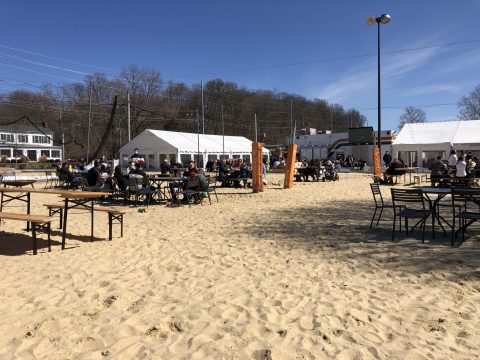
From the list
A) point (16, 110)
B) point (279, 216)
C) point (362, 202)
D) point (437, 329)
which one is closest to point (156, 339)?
point (437, 329)

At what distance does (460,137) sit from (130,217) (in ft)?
78.7

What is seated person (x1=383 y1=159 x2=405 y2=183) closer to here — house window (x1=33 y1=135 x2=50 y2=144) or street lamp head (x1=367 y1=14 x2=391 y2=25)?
street lamp head (x1=367 y1=14 x2=391 y2=25)

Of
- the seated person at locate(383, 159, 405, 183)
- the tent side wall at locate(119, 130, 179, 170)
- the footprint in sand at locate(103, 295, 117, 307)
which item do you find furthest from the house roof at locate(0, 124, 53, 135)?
the footprint in sand at locate(103, 295, 117, 307)

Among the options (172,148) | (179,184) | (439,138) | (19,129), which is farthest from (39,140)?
(179,184)

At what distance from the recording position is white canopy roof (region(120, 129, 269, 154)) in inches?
1372

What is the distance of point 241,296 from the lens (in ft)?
13.4

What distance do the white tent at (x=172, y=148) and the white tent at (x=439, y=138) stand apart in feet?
53.7

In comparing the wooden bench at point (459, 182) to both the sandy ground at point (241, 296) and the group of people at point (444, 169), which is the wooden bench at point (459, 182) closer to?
the group of people at point (444, 169)

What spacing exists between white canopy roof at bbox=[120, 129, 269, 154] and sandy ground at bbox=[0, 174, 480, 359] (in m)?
27.6

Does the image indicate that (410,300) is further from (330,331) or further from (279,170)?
(279,170)

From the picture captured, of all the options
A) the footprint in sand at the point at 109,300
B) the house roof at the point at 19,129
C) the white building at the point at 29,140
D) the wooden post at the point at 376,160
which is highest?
the house roof at the point at 19,129

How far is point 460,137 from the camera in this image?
86.1 feet

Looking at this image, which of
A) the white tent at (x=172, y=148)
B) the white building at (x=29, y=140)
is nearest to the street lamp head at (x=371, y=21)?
the white tent at (x=172, y=148)

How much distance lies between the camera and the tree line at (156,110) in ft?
133
